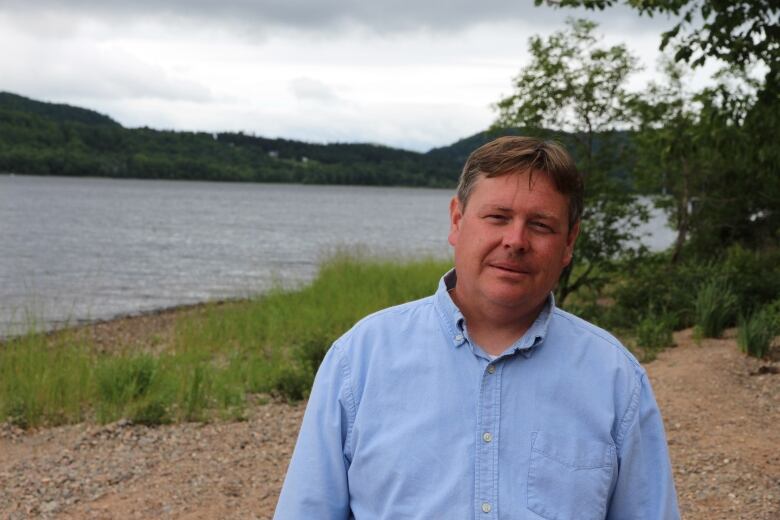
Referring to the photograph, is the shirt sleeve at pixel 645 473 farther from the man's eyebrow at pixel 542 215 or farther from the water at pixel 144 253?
the water at pixel 144 253

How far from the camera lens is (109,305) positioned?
24609 mm

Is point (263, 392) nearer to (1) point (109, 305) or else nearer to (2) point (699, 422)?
(2) point (699, 422)

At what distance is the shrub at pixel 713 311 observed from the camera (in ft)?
35.9

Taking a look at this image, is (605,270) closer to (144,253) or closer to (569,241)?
(569,241)

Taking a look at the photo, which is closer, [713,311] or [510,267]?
[510,267]

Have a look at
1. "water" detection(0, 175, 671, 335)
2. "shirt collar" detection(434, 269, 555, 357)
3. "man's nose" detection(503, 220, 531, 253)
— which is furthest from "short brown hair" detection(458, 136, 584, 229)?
"water" detection(0, 175, 671, 335)

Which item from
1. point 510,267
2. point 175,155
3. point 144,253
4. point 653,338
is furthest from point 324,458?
point 175,155

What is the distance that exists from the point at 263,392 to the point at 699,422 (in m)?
4.48

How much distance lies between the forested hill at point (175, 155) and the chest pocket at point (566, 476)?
134090mm

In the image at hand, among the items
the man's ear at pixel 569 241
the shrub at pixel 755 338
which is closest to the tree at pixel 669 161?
the shrub at pixel 755 338

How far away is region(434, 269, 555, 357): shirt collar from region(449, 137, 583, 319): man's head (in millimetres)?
35

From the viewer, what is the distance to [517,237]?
2.31 meters

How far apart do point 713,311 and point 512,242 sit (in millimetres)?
9324

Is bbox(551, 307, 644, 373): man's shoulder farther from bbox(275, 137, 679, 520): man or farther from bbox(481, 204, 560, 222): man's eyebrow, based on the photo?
bbox(481, 204, 560, 222): man's eyebrow
